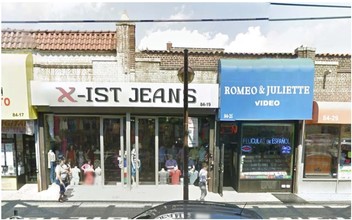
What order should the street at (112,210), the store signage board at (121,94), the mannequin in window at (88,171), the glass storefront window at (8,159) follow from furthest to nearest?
the mannequin in window at (88,171), the glass storefront window at (8,159), the store signage board at (121,94), the street at (112,210)

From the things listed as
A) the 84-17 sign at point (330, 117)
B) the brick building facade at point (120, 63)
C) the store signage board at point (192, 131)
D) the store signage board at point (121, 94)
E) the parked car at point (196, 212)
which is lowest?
the parked car at point (196, 212)

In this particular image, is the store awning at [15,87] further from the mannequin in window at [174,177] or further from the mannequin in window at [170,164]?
the mannequin in window at [174,177]

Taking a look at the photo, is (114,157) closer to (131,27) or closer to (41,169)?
(41,169)

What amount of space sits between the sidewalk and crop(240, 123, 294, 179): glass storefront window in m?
0.79

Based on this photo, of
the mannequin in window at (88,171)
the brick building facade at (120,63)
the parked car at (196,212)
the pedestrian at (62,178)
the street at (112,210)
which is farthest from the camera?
the mannequin in window at (88,171)

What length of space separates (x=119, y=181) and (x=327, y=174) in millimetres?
7862

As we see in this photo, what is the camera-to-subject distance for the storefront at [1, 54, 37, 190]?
29.0 feet

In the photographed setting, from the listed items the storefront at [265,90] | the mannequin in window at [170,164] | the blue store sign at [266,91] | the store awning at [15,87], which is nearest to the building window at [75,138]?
the store awning at [15,87]

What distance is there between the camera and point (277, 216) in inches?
303

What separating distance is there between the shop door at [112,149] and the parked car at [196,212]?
496cm

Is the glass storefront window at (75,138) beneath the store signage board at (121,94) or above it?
beneath

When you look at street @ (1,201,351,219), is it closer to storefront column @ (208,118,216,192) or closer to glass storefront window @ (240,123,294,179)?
glass storefront window @ (240,123,294,179)

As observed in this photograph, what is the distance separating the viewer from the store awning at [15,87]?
8.83 meters

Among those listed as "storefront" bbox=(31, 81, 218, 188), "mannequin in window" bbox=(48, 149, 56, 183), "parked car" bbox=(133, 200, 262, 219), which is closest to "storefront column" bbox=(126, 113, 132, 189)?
"storefront" bbox=(31, 81, 218, 188)
